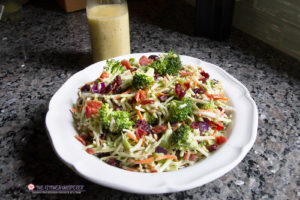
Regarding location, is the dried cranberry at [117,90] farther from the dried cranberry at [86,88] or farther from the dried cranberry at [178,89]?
the dried cranberry at [178,89]

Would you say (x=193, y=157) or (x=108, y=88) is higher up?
(x=108, y=88)

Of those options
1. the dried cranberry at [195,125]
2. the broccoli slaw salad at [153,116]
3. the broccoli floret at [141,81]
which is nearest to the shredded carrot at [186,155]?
the broccoli slaw salad at [153,116]

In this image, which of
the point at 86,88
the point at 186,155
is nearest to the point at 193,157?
the point at 186,155

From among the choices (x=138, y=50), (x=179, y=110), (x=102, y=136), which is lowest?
(x=138, y=50)

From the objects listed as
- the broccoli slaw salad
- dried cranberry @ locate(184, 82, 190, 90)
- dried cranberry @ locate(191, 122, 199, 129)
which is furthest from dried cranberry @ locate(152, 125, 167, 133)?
dried cranberry @ locate(184, 82, 190, 90)

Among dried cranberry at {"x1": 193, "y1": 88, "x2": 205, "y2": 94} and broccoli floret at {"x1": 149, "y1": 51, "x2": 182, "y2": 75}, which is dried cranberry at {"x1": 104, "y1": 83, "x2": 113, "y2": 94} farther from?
dried cranberry at {"x1": 193, "y1": 88, "x2": 205, "y2": 94}

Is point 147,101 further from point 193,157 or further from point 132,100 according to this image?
point 193,157

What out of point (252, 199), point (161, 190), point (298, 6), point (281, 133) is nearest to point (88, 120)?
point (161, 190)

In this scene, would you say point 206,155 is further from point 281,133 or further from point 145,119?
point 281,133
